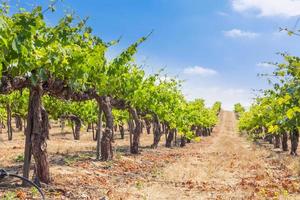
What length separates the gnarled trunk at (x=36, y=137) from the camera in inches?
491

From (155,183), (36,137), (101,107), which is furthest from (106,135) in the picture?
(36,137)

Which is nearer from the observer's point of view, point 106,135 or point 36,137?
point 36,137

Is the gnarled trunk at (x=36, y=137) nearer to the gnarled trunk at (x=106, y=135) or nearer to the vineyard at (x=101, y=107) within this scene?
the vineyard at (x=101, y=107)

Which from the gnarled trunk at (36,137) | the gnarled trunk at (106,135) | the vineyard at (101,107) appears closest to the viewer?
the vineyard at (101,107)

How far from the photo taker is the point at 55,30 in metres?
11.2

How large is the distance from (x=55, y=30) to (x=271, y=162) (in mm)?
17746

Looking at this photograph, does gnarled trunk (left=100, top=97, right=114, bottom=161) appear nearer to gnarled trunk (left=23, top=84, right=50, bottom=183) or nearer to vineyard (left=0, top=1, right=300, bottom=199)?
vineyard (left=0, top=1, right=300, bottom=199)

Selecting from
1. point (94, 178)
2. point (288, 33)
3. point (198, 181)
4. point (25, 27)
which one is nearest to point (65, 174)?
point (94, 178)

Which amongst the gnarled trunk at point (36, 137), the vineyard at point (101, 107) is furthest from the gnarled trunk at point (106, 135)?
the gnarled trunk at point (36, 137)

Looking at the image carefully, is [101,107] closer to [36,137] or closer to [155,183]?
[155,183]

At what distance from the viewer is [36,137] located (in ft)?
41.0

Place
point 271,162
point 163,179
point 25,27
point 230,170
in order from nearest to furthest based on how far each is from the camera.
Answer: point 25,27 → point 163,179 → point 230,170 → point 271,162

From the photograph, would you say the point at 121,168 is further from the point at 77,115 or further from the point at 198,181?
the point at 77,115

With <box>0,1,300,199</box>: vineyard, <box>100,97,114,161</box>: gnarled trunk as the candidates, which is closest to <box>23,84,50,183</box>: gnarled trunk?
<box>0,1,300,199</box>: vineyard
